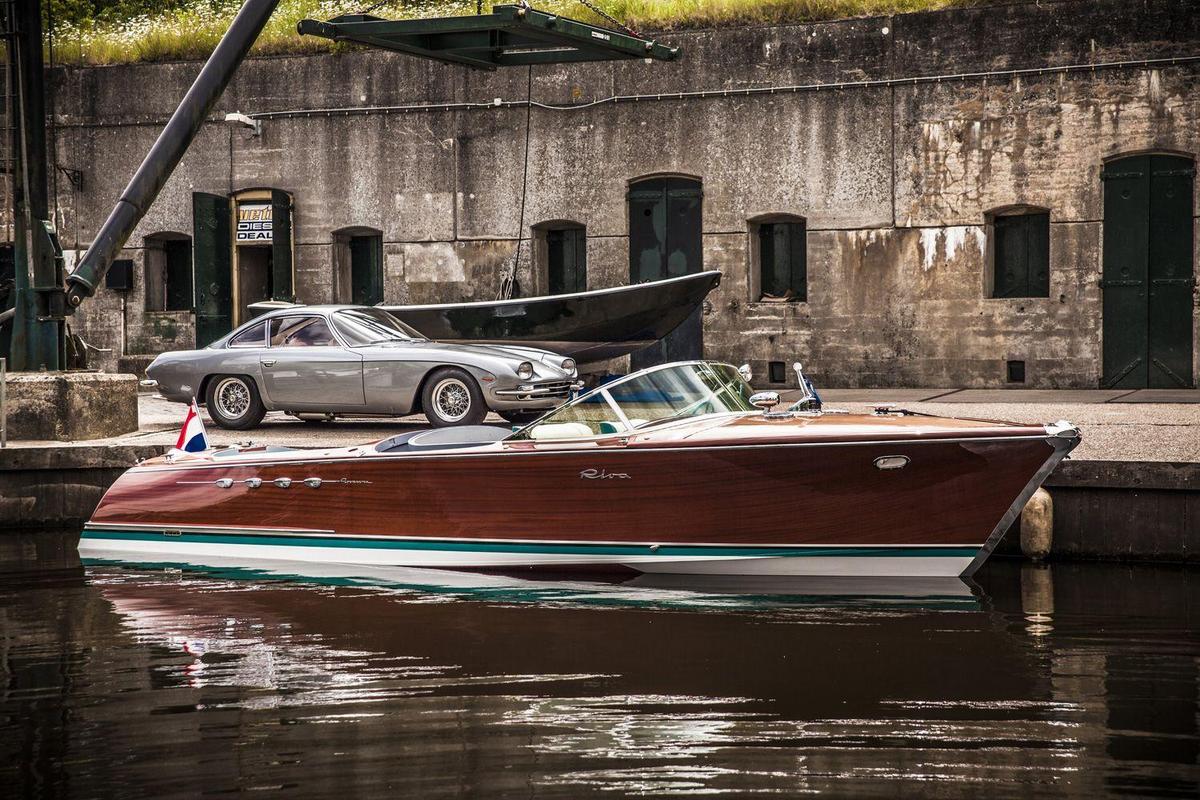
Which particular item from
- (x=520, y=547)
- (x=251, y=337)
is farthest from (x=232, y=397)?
(x=520, y=547)

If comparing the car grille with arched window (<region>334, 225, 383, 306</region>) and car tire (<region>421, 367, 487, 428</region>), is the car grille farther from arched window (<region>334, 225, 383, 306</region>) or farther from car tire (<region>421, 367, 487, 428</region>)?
arched window (<region>334, 225, 383, 306</region>)

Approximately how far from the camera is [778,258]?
19844 mm

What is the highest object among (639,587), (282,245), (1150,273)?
(282,245)

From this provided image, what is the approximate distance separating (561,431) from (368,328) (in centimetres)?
537

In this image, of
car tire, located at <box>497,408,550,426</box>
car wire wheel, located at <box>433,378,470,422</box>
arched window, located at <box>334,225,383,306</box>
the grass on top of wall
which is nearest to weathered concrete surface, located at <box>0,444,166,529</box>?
car wire wheel, located at <box>433,378,470,422</box>

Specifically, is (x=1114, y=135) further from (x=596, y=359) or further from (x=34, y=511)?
(x=34, y=511)

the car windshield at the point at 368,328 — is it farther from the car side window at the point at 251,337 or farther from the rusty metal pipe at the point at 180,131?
the rusty metal pipe at the point at 180,131

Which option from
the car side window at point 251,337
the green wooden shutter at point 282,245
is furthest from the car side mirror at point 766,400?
the green wooden shutter at point 282,245

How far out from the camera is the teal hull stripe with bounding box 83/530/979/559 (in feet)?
28.9

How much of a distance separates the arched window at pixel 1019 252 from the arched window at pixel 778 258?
253 cm

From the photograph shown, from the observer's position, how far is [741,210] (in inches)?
770

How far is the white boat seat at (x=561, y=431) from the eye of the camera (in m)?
9.34

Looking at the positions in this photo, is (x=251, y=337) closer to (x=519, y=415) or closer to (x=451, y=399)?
(x=451, y=399)

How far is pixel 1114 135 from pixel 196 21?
13884 millimetres
